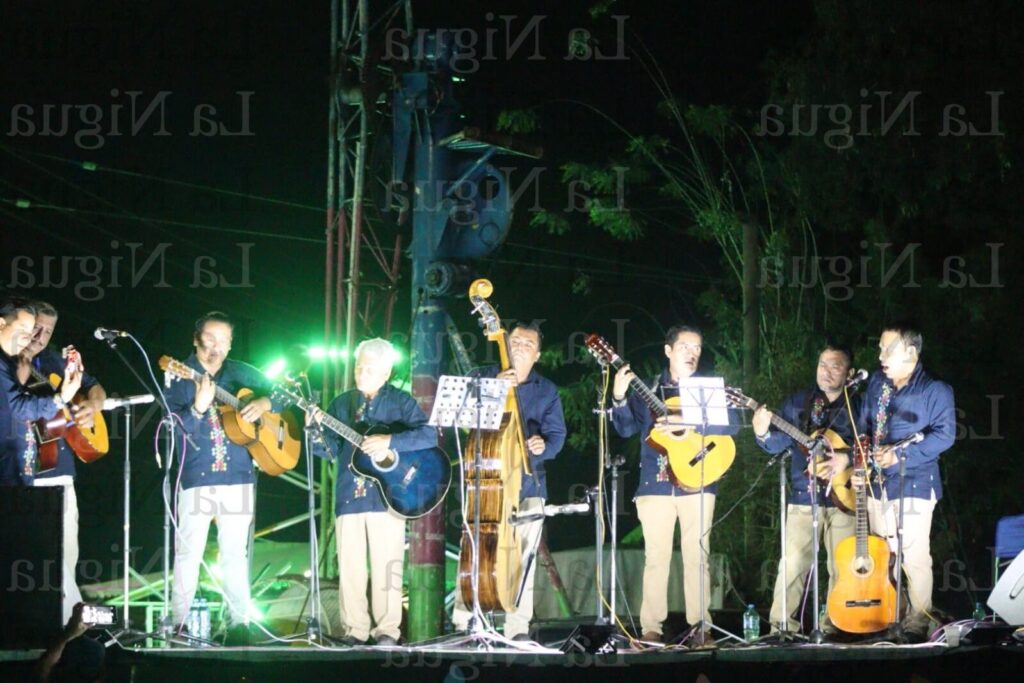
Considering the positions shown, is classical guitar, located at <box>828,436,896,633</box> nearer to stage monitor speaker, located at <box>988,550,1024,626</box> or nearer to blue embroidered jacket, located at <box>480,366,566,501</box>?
stage monitor speaker, located at <box>988,550,1024,626</box>

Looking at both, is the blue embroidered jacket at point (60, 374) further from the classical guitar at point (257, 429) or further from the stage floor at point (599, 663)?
the stage floor at point (599, 663)

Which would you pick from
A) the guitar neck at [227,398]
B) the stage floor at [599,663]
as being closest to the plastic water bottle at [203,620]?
the stage floor at [599,663]

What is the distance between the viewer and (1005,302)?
12781mm

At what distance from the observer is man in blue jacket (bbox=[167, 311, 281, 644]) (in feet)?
27.5

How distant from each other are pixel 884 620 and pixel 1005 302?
539 centimetres

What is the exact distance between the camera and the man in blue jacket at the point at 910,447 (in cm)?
849

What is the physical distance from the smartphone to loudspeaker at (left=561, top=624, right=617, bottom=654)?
2531mm

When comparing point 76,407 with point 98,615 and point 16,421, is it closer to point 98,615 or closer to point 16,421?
point 16,421

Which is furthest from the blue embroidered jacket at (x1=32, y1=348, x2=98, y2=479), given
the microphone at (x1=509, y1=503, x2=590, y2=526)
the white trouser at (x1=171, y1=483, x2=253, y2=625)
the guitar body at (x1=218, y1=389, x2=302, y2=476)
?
the microphone at (x1=509, y1=503, x2=590, y2=526)

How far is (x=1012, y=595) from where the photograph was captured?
837 cm

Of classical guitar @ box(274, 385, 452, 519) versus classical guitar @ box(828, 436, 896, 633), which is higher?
classical guitar @ box(274, 385, 452, 519)

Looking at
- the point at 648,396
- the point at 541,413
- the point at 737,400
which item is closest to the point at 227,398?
the point at 541,413

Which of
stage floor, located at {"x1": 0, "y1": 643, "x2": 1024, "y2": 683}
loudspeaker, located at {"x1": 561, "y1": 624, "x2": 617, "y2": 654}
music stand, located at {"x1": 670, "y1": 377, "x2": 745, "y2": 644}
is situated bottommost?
stage floor, located at {"x1": 0, "y1": 643, "x2": 1024, "y2": 683}

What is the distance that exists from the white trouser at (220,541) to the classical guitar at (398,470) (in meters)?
0.70
